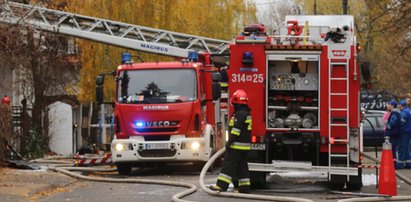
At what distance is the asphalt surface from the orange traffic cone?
2.32 feet

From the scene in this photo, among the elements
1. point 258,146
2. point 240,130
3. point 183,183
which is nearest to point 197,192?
point 183,183

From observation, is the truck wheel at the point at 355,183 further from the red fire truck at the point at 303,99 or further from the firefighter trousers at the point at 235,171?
the firefighter trousers at the point at 235,171

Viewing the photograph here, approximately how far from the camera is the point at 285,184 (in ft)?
48.6

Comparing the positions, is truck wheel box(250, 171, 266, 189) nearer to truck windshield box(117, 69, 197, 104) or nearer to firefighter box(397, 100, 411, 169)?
truck windshield box(117, 69, 197, 104)

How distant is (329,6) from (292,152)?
120 ft

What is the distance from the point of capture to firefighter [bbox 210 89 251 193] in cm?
1251

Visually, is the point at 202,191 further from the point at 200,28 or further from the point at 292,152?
the point at 200,28

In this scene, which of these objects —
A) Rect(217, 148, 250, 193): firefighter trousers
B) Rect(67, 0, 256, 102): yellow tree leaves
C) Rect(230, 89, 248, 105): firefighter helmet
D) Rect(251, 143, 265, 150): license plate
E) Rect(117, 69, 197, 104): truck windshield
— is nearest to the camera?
Rect(217, 148, 250, 193): firefighter trousers

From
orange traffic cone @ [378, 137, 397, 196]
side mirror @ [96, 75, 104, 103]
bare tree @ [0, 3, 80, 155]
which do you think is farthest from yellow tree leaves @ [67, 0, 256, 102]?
orange traffic cone @ [378, 137, 397, 196]

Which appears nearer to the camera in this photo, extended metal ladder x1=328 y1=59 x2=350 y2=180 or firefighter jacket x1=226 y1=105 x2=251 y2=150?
firefighter jacket x1=226 y1=105 x2=251 y2=150

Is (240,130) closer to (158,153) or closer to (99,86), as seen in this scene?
(158,153)

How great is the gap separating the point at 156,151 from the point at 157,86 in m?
1.52

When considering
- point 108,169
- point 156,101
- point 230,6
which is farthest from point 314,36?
point 230,6

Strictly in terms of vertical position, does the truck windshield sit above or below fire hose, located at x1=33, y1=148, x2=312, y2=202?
above
